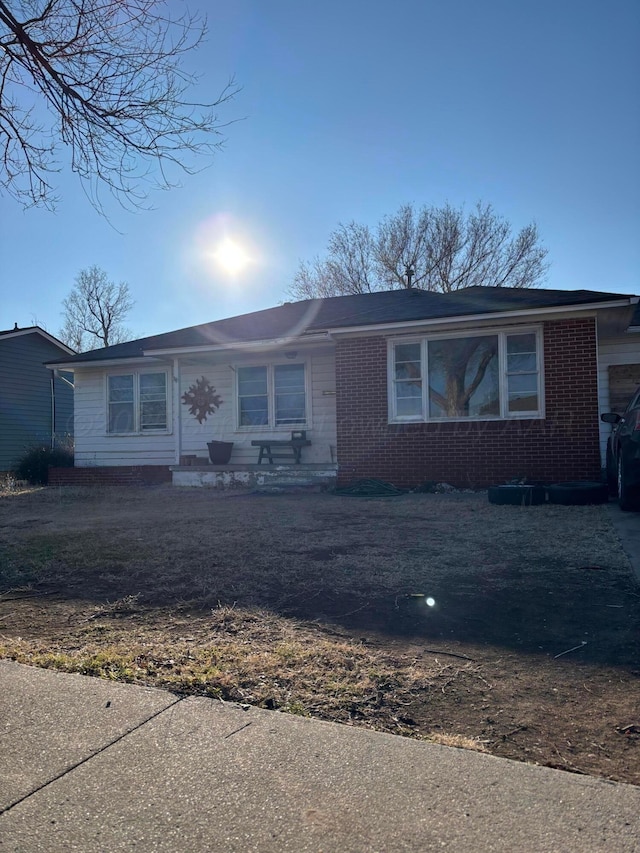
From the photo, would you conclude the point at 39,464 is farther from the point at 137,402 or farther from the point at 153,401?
the point at 153,401

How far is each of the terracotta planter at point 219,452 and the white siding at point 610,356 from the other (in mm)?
7858

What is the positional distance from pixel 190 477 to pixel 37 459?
5.21m

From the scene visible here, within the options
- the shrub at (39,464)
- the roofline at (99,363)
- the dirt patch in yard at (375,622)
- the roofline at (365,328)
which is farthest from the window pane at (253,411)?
the dirt patch in yard at (375,622)

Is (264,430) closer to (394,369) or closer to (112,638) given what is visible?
(394,369)

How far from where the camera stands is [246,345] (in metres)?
13.2

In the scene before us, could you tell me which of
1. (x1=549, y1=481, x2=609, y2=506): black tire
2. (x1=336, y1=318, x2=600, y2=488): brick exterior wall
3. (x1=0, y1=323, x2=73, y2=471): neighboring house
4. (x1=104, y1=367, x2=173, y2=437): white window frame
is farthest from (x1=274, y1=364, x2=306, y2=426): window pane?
(x1=0, y1=323, x2=73, y2=471): neighboring house

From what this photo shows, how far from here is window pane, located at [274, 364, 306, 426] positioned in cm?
1412

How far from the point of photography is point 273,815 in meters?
2.17

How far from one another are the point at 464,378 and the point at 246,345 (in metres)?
4.53

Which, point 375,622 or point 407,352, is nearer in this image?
point 375,622

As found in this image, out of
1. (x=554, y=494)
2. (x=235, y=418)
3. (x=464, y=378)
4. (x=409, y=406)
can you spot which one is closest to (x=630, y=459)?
(x=554, y=494)

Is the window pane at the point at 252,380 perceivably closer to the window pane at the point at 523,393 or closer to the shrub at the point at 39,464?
the shrub at the point at 39,464

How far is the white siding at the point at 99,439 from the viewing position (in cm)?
1572

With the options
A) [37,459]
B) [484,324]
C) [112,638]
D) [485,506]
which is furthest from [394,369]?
[37,459]
